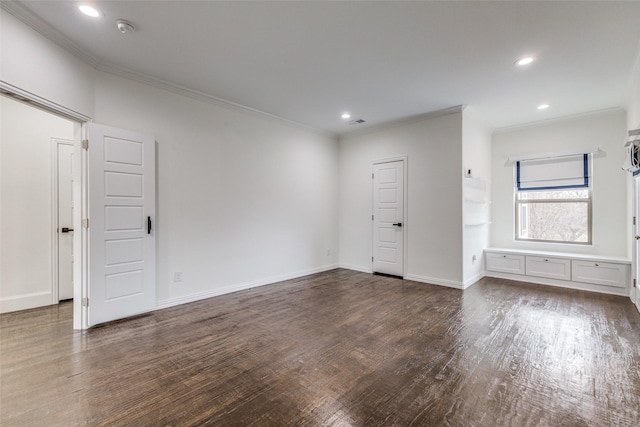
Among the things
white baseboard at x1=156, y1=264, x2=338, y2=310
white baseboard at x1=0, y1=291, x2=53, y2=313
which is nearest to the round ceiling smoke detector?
white baseboard at x1=156, y1=264, x2=338, y2=310

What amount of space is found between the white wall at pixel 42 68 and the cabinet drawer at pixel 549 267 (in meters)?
6.65

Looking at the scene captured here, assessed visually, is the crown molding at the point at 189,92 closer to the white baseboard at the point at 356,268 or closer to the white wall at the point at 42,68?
the white wall at the point at 42,68

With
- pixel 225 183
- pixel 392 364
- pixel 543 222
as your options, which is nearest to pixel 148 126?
pixel 225 183

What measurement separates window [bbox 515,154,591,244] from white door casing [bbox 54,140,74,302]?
7380mm

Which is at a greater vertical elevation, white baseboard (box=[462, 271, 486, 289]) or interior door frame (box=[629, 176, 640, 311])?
interior door frame (box=[629, 176, 640, 311])

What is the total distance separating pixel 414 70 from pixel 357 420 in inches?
133

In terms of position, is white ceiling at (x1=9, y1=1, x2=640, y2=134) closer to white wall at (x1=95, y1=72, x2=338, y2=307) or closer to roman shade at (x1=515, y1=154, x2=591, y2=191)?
white wall at (x1=95, y1=72, x2=338, y2=307)

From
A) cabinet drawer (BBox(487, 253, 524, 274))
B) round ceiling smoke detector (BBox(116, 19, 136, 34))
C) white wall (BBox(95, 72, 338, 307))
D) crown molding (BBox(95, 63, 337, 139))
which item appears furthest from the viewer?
cabinet drawer (BBox(487, 253, 524, 274))

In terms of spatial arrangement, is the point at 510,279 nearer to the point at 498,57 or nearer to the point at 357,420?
the point at 498,57

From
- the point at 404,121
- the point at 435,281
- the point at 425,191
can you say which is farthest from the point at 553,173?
the point at 435,281

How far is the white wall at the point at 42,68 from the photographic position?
2.21m

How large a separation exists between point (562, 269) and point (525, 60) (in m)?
3.47

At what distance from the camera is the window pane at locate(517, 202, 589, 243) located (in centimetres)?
494

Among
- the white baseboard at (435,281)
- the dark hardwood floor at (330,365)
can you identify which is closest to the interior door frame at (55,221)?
the dark hardwood floor at (330,365)
